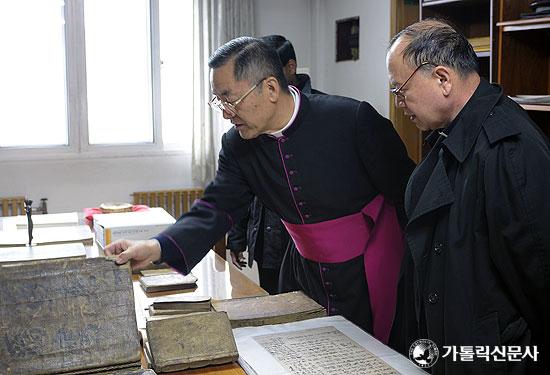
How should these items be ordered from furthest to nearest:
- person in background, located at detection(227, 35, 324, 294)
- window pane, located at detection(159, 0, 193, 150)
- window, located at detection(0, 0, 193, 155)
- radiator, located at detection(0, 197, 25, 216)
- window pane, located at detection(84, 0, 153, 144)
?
window pane, located at detection(159, 0, 193, 150) → window pane, located at detection(84, 0, 153, 144) → window, located at detection(0, 0, 193, 155) → radiator, located at detection(0, 197, 25, 216) → person in background, located at detection(227, 35, 324, 294)

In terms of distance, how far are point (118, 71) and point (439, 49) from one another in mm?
4012

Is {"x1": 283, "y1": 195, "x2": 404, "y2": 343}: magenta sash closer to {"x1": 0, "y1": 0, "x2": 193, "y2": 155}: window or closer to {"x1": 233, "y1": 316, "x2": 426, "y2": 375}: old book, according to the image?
{"x1": 233, "y1": 316, "x2": 426, "y2": 375}: old book

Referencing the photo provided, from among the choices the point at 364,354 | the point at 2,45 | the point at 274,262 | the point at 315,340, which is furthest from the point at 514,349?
Result: the point at 2,45

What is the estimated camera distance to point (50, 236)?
250 cm

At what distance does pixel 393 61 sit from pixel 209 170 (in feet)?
12.5

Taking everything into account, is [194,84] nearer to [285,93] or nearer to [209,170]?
[209,170]

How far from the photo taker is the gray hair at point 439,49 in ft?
4.79

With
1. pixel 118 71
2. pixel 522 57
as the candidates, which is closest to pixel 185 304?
pixel 522 57

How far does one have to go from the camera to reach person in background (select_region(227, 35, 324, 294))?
298 cm

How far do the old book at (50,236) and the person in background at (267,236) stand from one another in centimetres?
74

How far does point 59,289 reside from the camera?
52.1 inches

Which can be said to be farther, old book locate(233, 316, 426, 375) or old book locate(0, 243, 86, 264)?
old book locate(0, 243, 86, 264)

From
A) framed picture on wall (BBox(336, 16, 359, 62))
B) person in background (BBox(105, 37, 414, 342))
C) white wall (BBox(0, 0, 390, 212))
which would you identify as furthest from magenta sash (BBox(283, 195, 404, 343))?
framed picture on wall (BBox(336, 16, 359, 62))

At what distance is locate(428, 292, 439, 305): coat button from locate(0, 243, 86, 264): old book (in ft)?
3.36
